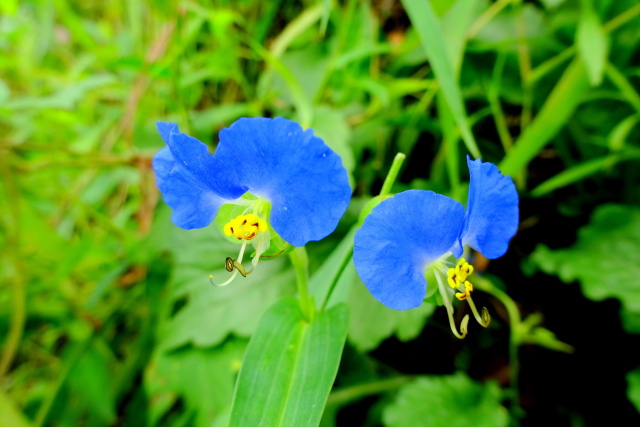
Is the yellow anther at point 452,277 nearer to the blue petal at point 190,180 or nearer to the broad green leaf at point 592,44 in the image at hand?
the blue petal at point 190,180

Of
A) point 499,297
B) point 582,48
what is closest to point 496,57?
point 582,48

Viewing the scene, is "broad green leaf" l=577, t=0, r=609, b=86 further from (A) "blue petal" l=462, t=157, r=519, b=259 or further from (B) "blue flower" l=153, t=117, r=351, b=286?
(B) "blue flower" l=153, t=117, r=351, b=286

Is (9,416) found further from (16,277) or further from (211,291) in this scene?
(211,291)

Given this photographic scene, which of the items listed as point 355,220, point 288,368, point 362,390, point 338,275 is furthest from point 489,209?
point 362,390

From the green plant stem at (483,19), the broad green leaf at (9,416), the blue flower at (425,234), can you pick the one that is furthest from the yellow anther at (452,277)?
the broad green leaf at (9,416)

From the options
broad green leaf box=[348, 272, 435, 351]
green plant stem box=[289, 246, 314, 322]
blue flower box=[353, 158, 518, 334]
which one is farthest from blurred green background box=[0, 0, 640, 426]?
blue flower box=[353, 158, 518, 334]

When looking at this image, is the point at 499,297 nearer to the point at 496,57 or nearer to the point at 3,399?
the point at 496,57
